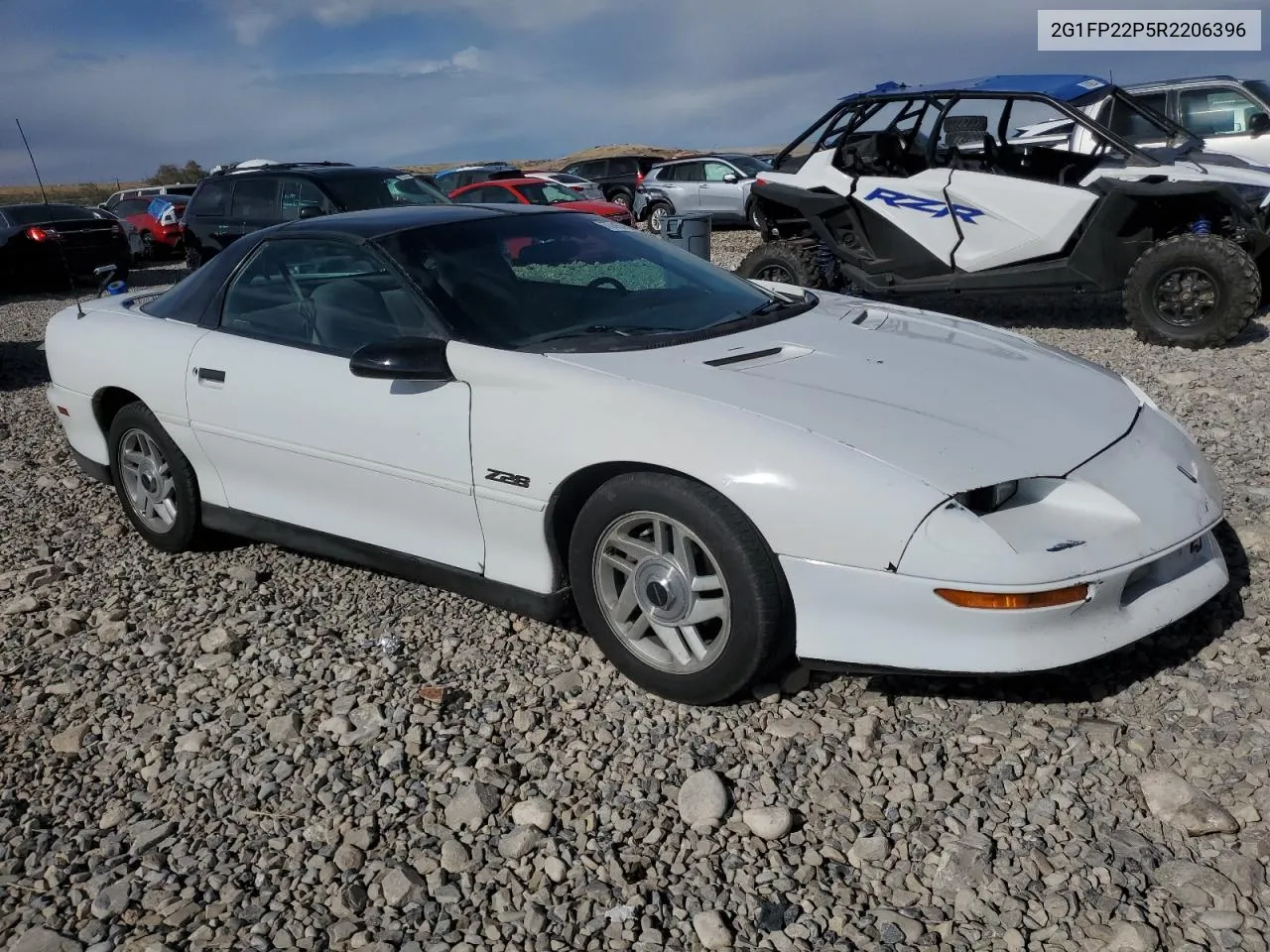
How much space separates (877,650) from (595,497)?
87 cm

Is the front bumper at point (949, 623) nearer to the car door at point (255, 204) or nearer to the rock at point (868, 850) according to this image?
the rock at point (868, 850)

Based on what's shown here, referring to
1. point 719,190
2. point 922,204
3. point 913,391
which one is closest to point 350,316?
point 913,391

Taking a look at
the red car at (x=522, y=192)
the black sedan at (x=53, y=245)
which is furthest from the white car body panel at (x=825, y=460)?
the red car at (x=522, y=192)

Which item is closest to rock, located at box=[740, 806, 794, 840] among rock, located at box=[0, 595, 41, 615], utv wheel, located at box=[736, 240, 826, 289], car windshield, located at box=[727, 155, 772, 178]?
rock, located at box=[0, 595, 41, 615]

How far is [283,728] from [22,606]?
1.63 metres

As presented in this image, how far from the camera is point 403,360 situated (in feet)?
10.6

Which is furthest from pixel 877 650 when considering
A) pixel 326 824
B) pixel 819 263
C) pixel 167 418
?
pixel 819 263

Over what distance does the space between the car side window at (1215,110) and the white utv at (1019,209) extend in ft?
9.43

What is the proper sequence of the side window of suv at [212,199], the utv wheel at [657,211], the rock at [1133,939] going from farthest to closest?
1. the utv wheel at [657,211]
2. the side window of suv at [212,199]
3. the rock at [1133,939]

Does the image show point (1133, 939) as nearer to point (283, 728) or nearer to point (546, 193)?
point (283, 728)

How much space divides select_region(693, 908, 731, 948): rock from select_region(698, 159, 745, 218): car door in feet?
59.3

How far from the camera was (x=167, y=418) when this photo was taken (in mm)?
4176

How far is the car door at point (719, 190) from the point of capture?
1969 cm

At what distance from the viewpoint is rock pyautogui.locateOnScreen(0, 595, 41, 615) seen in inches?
162
